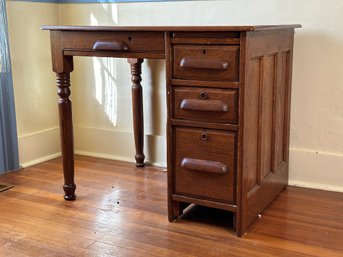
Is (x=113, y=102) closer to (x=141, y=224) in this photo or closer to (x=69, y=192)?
(x=69, y=192)

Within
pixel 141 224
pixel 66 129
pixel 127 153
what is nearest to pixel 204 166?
pixel 141 224

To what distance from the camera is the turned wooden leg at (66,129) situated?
203 centimetres

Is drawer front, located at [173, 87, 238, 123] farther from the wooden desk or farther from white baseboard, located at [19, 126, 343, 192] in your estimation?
white baseboard, located at [19, 126, 343, 192]

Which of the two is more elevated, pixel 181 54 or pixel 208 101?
pixel 181 54

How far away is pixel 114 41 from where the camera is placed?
1852 mm

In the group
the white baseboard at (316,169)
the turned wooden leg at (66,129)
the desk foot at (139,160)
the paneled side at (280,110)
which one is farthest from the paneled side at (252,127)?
the desk foot at (139,160)

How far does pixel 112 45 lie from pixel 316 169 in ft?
3.67

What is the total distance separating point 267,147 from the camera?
199 cm

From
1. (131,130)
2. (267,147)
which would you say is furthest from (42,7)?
(267,147)

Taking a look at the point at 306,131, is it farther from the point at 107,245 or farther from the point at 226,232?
the point at 107,245

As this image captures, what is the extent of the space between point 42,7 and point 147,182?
1.20 metres

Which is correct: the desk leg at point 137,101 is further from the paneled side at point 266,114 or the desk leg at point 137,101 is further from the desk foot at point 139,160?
the paneled side at point 266,114

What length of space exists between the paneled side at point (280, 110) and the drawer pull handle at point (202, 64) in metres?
0.46

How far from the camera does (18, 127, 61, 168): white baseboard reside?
8.81 feet
